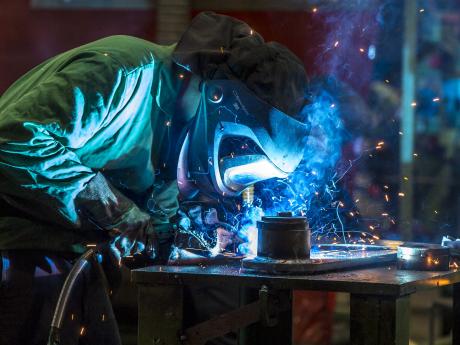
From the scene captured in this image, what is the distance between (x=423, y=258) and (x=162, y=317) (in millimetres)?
905

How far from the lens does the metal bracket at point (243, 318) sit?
2.23 metres

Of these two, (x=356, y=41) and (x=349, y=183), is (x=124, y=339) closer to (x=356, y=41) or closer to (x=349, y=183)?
(x=349, y=183)

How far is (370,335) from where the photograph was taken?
2158 millimetres

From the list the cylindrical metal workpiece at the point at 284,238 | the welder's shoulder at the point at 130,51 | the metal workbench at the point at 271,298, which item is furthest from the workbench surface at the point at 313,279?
the welder's shoulder at the point at 130,51

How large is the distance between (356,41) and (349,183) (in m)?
1.52

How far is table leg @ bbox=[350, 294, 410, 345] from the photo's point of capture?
2.13 meters

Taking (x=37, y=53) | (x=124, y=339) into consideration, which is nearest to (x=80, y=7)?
(x=37, y=53)

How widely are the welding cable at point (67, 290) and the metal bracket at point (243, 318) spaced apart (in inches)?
16.0

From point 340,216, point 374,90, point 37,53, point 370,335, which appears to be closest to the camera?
point 370,335

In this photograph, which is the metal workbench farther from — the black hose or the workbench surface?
the black hose

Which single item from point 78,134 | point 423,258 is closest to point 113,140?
point 78,134

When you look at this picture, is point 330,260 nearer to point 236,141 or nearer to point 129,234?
point 236,141

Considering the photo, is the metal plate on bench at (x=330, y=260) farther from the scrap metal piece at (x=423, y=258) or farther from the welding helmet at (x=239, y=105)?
the welding helmet at (x=239, y=105)

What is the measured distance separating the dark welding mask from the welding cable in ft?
1.74
